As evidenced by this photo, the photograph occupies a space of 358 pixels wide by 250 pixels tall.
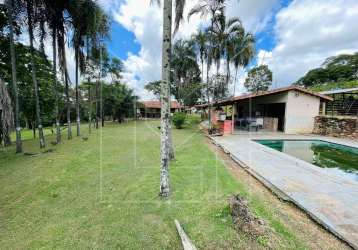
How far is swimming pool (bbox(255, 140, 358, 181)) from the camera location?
19.9 ft

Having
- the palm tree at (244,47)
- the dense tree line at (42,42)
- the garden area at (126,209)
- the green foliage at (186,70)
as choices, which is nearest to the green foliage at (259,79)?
the green foliage at (186,70)

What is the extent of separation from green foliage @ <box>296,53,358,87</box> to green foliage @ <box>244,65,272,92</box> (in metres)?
10.5

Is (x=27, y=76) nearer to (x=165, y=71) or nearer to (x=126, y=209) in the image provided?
(x=165, y=71)

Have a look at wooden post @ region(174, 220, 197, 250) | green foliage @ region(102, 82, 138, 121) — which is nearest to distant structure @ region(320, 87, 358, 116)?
wooden post @ region(174, 220, 197, 250)

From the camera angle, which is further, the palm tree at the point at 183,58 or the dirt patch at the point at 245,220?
the palm tree at the point at 183,58

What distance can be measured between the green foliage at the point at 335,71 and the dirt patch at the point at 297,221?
41.8 metres

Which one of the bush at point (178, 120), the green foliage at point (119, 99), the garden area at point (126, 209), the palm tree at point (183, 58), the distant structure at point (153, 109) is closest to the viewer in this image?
the garden area at point (126, 209)

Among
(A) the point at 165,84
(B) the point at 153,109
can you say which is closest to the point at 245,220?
(A) the point at 165,84

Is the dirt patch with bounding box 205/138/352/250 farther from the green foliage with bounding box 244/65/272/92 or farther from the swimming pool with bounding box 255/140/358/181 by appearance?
the green foliage with bounding box 244/65/272/92

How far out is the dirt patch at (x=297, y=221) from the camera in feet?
8.11

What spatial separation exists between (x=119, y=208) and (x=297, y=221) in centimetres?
305

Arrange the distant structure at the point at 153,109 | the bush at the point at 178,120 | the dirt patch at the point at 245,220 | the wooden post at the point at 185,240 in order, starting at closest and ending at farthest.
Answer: the wooden post at the point at 185,240 < the dirt patch at the point at 245,220 < the bush at the point at 178,120 < the distant structure at the point at 153,109

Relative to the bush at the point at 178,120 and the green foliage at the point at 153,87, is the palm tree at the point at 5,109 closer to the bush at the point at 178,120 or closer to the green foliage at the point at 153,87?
the bush at the point at 178,120

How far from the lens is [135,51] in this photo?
14734 millimetres
